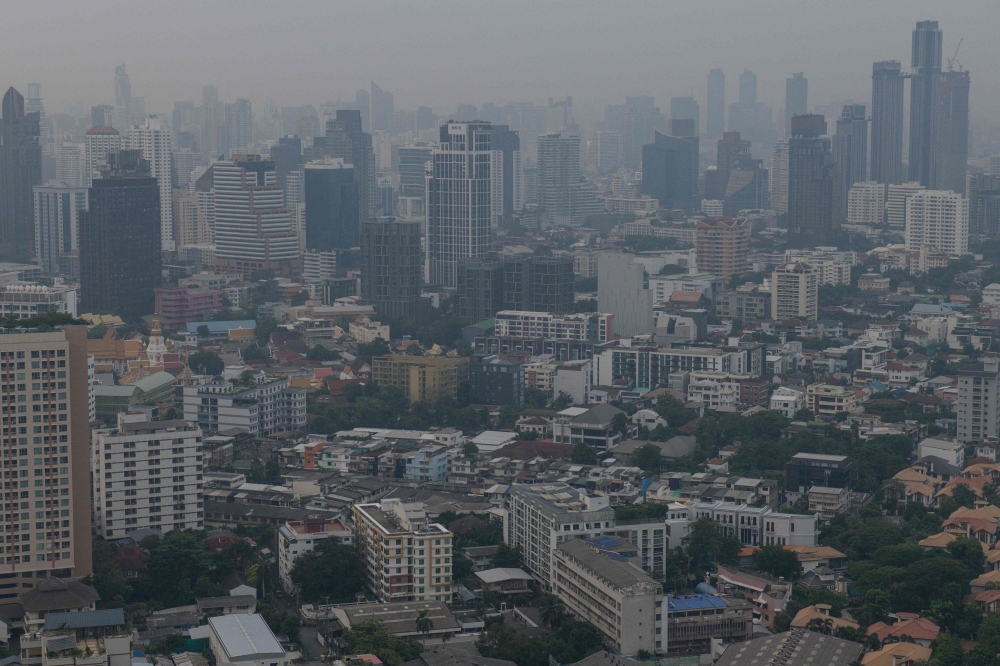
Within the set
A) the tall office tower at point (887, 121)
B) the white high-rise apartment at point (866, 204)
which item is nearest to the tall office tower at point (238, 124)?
the tall office tower at point (887, 121)

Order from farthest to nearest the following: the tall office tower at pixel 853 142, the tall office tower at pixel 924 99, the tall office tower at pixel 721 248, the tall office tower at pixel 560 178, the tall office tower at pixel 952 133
→ the tall office tower at pixel 853 142
the tall office tower at pixel 924 99
the tall office tower at pixel 560 178
the tall office tower at pixel 952 133
the tall office tower at pixel 721 248

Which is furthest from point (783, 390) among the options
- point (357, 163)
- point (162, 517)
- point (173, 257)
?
point (357, 163)

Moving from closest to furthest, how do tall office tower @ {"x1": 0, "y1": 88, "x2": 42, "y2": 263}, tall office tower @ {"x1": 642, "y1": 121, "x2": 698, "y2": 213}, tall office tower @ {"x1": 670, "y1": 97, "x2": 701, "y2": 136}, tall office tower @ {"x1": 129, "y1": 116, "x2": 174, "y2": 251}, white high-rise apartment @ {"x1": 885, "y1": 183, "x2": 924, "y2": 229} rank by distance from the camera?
tall office tower @ {"x1": 129, "y1": 116, "x2": 174, "y2": 251}, tall office tower @ {"x1": 0, "y1": 88, "x2": 42, "y2": 263}, white high-rise apartment @ {"x1": 885, "y1": 183, "x2": 924, "y2": 229}, tall office tower @ {"x1": 642, "y1": 121, "x2": 698, "y2": 213}, tall office tower @ {"x1": 670, "y1": 97, "x2": 701, "y2": 136}

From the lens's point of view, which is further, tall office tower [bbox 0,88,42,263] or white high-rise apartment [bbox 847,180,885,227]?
white high-rise apartment [bbox 847,180,885,227]

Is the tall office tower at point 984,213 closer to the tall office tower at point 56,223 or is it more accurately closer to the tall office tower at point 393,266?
the tall office tower at point 393,266

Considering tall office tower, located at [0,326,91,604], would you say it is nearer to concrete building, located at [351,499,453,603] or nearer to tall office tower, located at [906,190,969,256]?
concrete building, located at [351,499,453,603]

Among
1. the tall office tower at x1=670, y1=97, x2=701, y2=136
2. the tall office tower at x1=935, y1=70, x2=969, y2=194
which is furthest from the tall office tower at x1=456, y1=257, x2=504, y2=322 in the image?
the tall office tower at x1=670, y1=97, x2=701, y2=136

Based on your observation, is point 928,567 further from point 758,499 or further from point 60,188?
Answer: point 60,188
